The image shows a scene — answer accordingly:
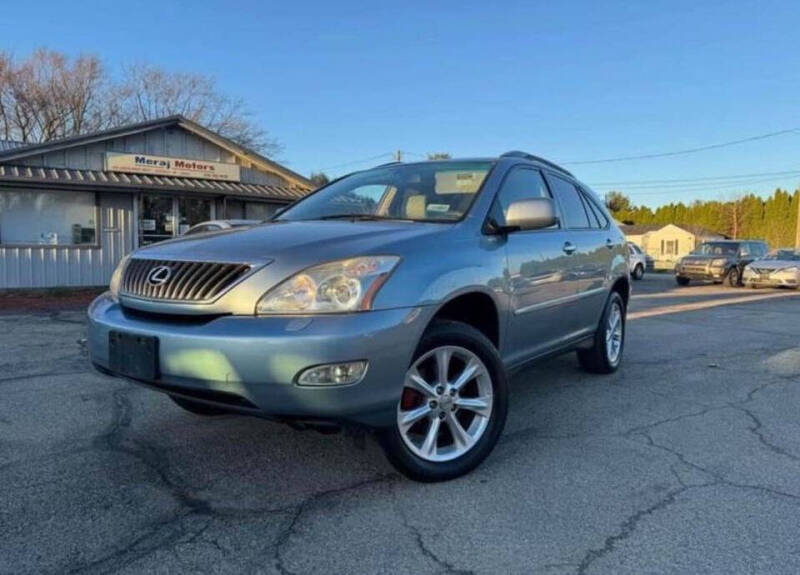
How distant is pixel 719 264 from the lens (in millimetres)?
20938

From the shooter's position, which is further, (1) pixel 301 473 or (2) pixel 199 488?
(1) pixel 301 473

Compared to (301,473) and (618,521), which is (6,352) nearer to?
(301,473)

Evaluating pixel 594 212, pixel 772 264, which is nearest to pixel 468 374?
pixel 594 212

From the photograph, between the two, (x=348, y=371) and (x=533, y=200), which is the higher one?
(x=533, y=200)

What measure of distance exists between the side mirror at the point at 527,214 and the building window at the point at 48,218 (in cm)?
1325

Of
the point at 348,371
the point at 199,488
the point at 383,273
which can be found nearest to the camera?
the point at 348,371

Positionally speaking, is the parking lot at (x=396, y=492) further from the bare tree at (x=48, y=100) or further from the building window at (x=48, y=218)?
the bare tree at (x=48, y=100)

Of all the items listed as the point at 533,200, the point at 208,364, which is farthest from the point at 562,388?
the point at 208,364

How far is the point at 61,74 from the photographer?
34.7m

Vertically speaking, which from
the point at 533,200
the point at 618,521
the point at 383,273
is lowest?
the point at 618,521

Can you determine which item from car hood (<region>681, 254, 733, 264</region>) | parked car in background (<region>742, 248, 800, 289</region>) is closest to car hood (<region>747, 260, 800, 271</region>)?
parked car in background (<region>742, 248, 800, 289</region>)

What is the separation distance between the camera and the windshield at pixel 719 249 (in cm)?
2191

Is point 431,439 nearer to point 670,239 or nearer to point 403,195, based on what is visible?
point 403,195

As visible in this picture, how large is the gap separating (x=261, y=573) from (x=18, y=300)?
12.5 m
